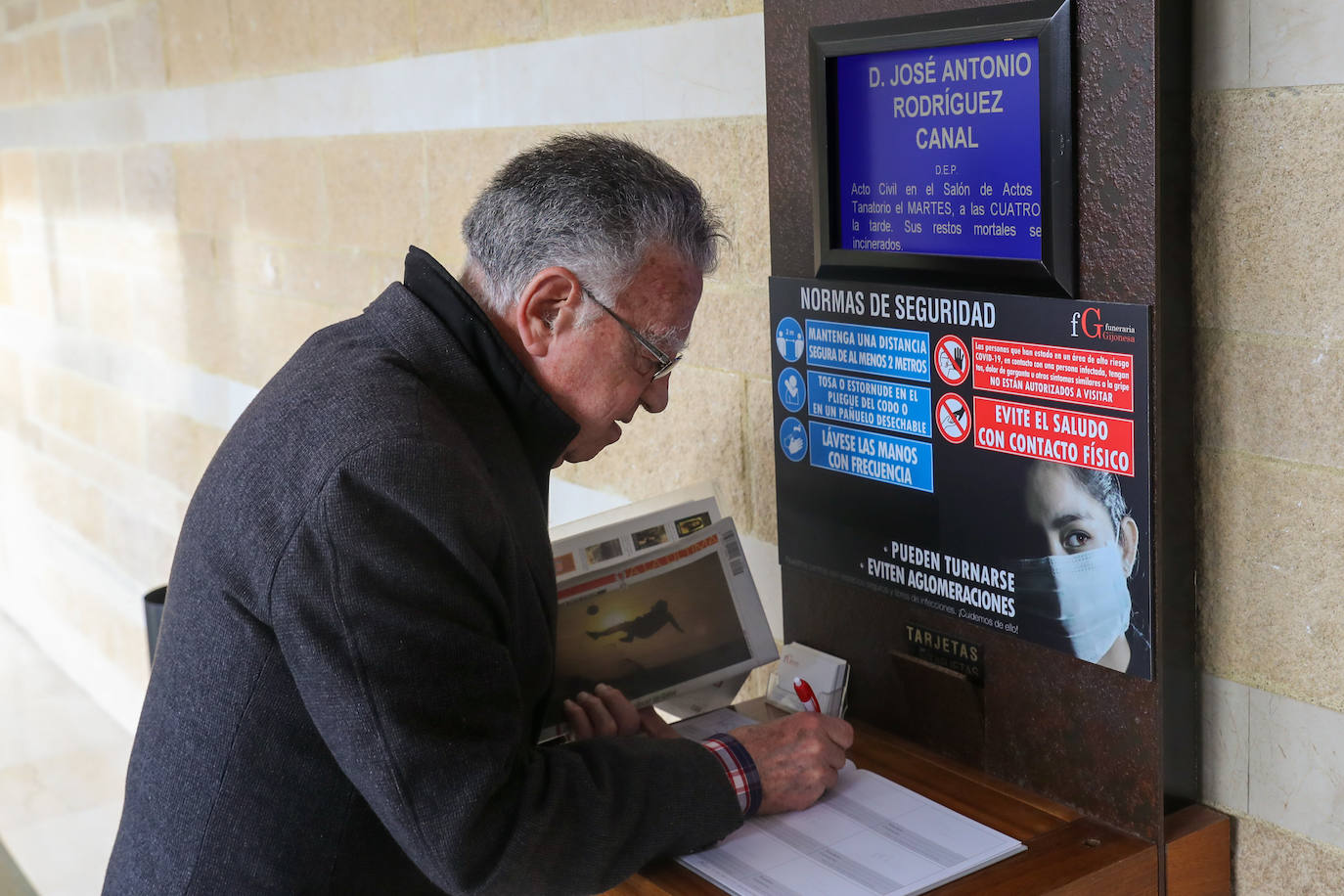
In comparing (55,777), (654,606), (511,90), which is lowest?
(55,777)

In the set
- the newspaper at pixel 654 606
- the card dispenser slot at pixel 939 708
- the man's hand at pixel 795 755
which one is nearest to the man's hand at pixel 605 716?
the newspaper at pixel 654 606

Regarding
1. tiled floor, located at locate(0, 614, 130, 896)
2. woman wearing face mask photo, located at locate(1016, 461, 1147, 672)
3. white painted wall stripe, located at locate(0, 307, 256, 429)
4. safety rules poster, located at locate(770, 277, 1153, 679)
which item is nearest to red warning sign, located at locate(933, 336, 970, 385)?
safety rules poster, located at locate(770, 277, 1153, 679)

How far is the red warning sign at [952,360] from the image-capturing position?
1395 millimetres

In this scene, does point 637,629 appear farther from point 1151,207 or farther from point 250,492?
point 1151,207

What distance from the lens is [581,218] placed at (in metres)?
1.30

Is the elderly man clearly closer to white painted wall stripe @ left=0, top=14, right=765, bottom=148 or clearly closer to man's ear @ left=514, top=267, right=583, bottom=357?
man's ear @ left=514, top=267, right=583, bottom=357

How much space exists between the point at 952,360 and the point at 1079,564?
0.25 metres

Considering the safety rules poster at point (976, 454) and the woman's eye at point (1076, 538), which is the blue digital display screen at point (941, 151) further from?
the woman's eye at point (1076, 538)

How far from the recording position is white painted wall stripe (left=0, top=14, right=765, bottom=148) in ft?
5.92

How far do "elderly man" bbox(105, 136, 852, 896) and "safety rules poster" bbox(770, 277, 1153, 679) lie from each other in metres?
0.22

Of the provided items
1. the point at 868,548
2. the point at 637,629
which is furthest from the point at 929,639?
the point at 637,629

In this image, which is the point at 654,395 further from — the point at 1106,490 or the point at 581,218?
the point at 1106,490

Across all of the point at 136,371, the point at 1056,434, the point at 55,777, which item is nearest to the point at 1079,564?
the point at 1056,434

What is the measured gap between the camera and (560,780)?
1.22 m
